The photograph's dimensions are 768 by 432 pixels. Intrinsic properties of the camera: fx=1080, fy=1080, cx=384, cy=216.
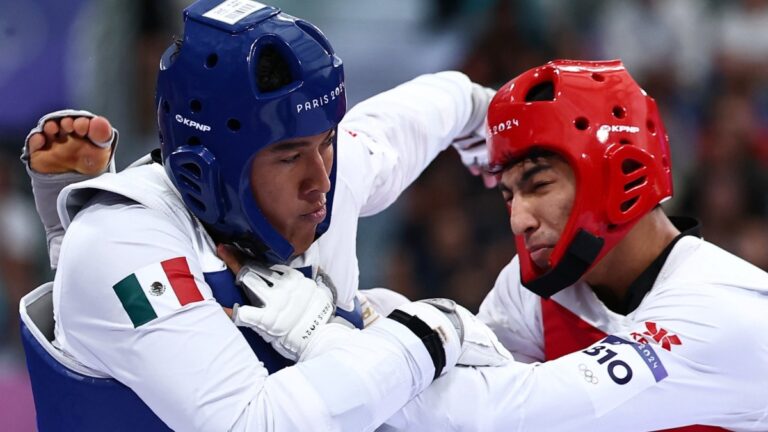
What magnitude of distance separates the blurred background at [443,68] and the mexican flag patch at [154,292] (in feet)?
11.1

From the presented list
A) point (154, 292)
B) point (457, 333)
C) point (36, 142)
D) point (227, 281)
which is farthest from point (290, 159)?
point (36, 142)

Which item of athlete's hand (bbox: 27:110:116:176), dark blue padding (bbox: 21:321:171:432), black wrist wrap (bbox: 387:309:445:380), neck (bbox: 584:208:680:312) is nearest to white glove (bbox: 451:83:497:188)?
neck (bbox: 584:208:680:312)

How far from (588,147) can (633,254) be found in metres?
0.42

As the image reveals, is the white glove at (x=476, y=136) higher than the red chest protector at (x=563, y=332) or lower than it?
higher

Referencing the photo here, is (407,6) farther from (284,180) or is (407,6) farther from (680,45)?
(284,180)

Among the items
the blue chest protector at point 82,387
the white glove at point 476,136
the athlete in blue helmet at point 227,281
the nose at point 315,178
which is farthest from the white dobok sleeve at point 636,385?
the white glove at point 476,136

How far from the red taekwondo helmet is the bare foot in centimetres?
121

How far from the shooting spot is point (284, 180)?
9.57 feet

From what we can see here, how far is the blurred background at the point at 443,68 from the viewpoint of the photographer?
6520mm

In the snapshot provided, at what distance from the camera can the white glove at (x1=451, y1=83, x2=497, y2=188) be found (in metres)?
4.09

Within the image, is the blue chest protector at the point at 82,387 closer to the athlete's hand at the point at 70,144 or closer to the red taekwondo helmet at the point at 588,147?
the athlete's hand at the point at 70,144

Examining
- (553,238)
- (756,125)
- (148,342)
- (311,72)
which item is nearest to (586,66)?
(553,238)

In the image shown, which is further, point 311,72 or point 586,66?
point 586,66

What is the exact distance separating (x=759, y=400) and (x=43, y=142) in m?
2.25
